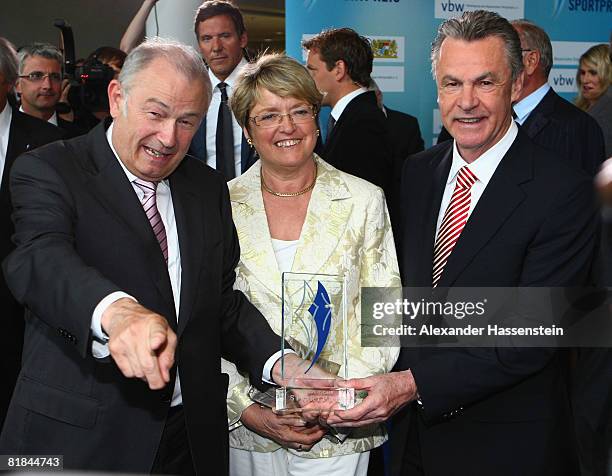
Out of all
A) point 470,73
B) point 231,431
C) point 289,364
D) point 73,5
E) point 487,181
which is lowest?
point 231,431

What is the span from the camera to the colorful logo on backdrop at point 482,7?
6613 mm

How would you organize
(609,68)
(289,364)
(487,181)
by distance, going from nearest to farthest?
1. (289,364)
2. (487,181)
3. (609,68)

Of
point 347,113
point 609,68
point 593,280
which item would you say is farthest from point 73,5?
point 593,280

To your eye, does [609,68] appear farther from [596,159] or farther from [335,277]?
[335,277]

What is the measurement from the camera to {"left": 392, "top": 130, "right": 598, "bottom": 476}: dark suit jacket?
2672mm

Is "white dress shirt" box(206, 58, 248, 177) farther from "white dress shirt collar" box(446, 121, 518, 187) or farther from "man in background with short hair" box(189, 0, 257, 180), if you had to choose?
"white dress shirt collar" box(446, 121, 518, 187)

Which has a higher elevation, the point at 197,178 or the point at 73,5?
the point at 73,5

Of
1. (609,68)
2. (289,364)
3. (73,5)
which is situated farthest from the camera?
(73,5)

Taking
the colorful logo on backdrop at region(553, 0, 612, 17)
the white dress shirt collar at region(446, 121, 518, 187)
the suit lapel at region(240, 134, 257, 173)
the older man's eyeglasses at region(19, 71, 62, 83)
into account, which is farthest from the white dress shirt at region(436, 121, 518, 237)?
the colorful logo on backdrop at region(553, 0, 612, 17)

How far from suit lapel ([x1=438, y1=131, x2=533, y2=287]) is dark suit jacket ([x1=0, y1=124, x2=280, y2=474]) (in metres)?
0.74

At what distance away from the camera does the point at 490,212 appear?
2.75m

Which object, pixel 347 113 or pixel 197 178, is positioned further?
pixel 347 113

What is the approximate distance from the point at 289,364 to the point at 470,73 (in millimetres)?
1072

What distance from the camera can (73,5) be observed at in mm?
6922
